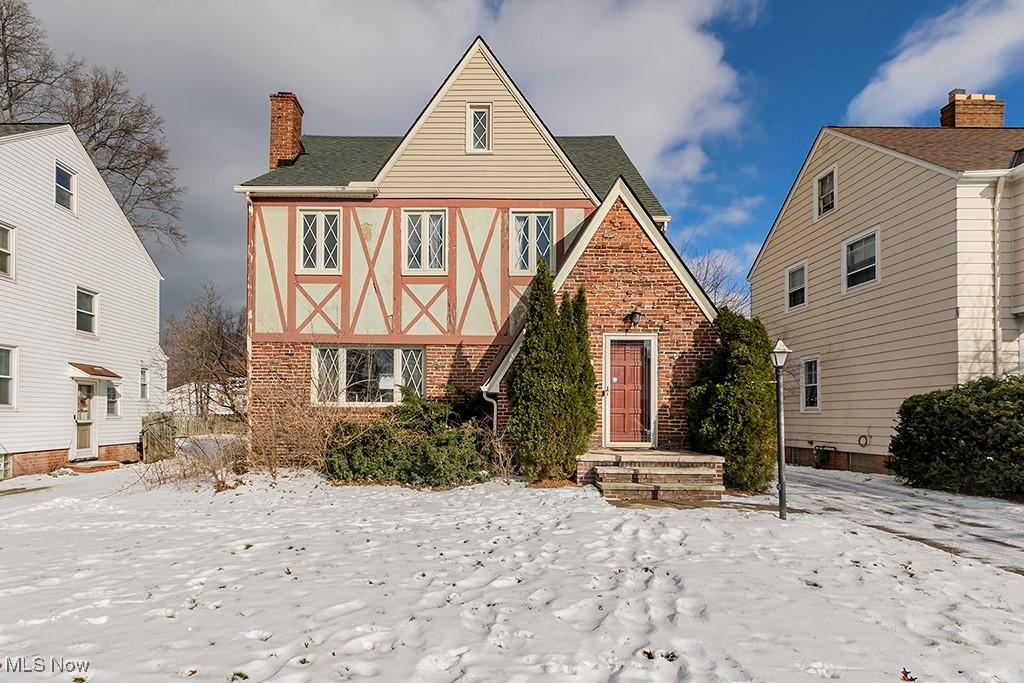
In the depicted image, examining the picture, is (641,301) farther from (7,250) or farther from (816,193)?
(7,250)

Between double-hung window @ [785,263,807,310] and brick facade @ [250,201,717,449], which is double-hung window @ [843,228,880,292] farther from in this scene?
brick facade @ [250,201,717,449]

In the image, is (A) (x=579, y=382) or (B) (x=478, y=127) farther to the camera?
(B) (x=478, y=127)

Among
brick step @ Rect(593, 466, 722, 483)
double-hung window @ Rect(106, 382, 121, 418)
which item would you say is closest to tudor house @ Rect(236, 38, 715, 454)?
brick step @ Rect(593, 466, 722, 483)

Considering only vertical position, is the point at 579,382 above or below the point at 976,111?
below

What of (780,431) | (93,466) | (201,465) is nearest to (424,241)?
(201,465)

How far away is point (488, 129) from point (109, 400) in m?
14.6

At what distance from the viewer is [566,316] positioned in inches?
364

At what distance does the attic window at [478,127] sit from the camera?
40.0 ft

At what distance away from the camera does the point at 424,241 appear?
12062 millimetres

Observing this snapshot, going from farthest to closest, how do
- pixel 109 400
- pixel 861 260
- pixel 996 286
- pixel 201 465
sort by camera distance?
pixel 109 400 < pixel 861 260 < pixel 996 286 < pixel 201 465

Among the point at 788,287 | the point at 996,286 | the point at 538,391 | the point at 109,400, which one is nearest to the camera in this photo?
the point at 538,391

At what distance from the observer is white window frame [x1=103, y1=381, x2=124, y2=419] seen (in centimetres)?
1548

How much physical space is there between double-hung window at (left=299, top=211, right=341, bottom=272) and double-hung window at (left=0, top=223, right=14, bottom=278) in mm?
7278

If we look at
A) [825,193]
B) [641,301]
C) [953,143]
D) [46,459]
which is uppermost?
[953,143]
